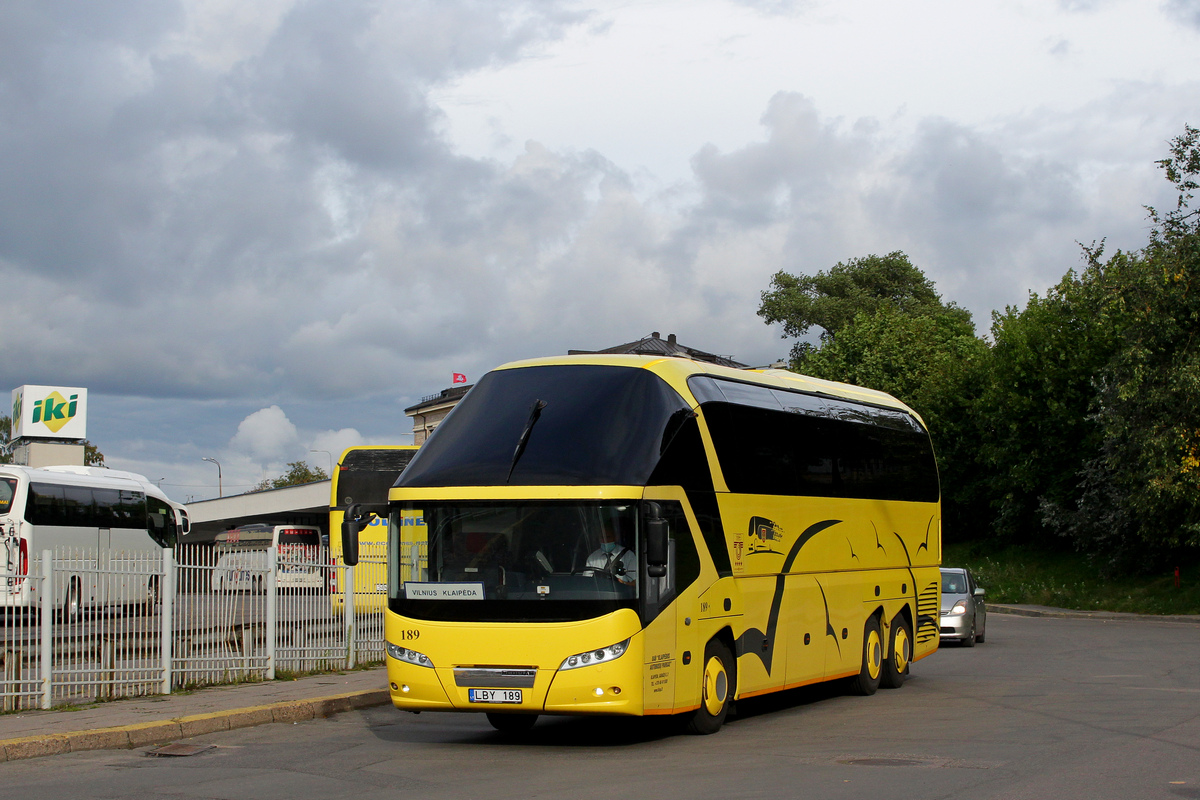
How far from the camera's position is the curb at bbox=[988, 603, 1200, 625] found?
117 feet

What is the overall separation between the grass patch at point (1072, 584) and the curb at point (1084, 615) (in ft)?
2.99

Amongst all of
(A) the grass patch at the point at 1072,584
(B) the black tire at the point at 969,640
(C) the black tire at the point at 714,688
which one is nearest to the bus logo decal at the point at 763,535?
(C) the black tire at the point at 714,688

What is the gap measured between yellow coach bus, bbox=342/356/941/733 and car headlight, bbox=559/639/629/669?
0.04ft

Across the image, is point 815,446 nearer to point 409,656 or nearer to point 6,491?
point 409,656

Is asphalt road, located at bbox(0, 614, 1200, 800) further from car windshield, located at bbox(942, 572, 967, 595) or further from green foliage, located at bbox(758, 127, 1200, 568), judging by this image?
green foliage, located at bbox(758, 127, 1200, 568)

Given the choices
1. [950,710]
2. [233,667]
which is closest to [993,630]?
[950,710]

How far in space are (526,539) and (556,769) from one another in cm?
215

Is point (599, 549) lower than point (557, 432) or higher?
lower

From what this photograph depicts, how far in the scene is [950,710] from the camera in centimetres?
1412

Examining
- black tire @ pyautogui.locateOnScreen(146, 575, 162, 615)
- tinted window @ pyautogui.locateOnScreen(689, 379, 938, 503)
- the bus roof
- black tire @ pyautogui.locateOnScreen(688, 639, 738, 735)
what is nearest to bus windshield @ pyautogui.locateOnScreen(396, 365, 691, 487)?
the bus roof

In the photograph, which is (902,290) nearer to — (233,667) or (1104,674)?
(1104,674)

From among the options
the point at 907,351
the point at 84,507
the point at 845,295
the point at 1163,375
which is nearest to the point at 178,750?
the point at 84,507

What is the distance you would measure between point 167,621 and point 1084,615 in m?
30.8

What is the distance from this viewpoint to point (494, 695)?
442 inches
